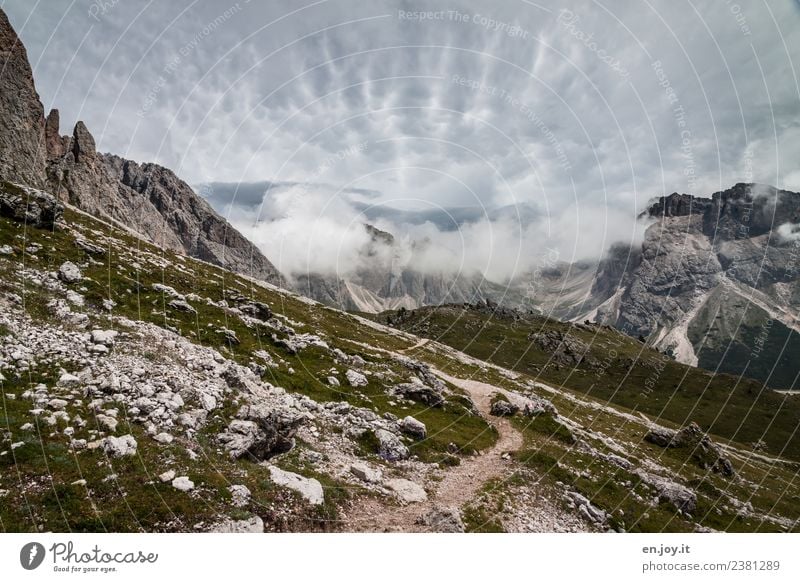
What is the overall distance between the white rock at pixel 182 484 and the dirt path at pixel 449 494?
7.50 metres

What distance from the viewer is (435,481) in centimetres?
2553

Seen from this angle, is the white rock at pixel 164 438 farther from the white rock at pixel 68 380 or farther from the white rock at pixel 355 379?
the white rock at pixel 355 379

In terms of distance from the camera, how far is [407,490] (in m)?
23.0

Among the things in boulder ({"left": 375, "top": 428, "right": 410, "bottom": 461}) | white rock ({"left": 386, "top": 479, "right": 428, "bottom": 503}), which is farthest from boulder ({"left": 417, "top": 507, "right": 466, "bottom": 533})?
boulder ({"left": 375, "top": 428, "right": 410, "bottom": 461})

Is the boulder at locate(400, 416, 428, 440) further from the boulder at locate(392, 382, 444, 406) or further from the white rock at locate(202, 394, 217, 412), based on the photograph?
the white rock at locate(202, 394, 217, 412)

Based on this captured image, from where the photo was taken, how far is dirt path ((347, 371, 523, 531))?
19125 mm

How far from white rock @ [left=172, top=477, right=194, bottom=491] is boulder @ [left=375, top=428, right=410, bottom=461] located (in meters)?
13.8

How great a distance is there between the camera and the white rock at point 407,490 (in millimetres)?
22047

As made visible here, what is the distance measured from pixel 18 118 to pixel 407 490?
128293 mm

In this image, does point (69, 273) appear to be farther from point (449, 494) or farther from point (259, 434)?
point (449, 494)

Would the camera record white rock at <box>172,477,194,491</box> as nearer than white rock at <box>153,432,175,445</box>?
Yes

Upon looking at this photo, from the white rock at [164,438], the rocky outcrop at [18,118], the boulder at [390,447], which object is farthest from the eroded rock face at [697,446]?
the rocky outcrop at [18,118]
